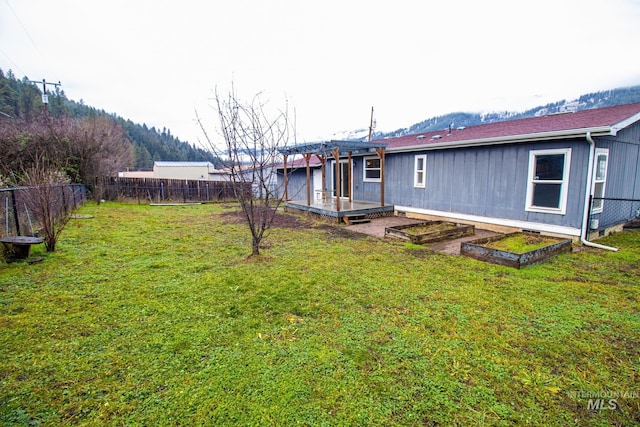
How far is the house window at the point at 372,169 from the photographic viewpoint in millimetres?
11711

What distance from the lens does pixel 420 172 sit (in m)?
9.95

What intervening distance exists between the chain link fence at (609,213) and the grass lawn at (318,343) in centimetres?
168

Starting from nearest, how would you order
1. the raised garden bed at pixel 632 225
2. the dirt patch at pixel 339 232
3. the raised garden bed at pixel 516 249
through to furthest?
1. the raised garden bed at pixel 516 249
2. the dirt patch at pixel 339 232
3. the raised garden bed at pixel 632 225

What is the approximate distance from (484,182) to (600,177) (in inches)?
92.3

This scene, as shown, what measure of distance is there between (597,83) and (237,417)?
64.4m

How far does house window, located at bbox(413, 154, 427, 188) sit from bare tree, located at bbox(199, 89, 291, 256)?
5800 mm

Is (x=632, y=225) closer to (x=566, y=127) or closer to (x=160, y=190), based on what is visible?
(x=566, y=127)

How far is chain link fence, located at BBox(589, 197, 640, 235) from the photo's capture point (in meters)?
6.47

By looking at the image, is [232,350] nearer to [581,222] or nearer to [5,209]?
[5,209]

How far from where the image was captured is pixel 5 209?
18.2ft

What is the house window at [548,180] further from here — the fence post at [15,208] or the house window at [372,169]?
the fence post at [15,208]

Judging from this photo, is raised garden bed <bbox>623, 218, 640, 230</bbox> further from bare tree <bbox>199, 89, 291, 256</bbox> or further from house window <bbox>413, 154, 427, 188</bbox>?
bare tree <bbox>199, 89, 291, 256</bbox>

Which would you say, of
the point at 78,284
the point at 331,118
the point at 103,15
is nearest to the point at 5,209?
the point at 78,284

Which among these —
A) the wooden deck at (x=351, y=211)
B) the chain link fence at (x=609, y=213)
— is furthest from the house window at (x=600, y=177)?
the wooden deck at (x=351, y=211)
